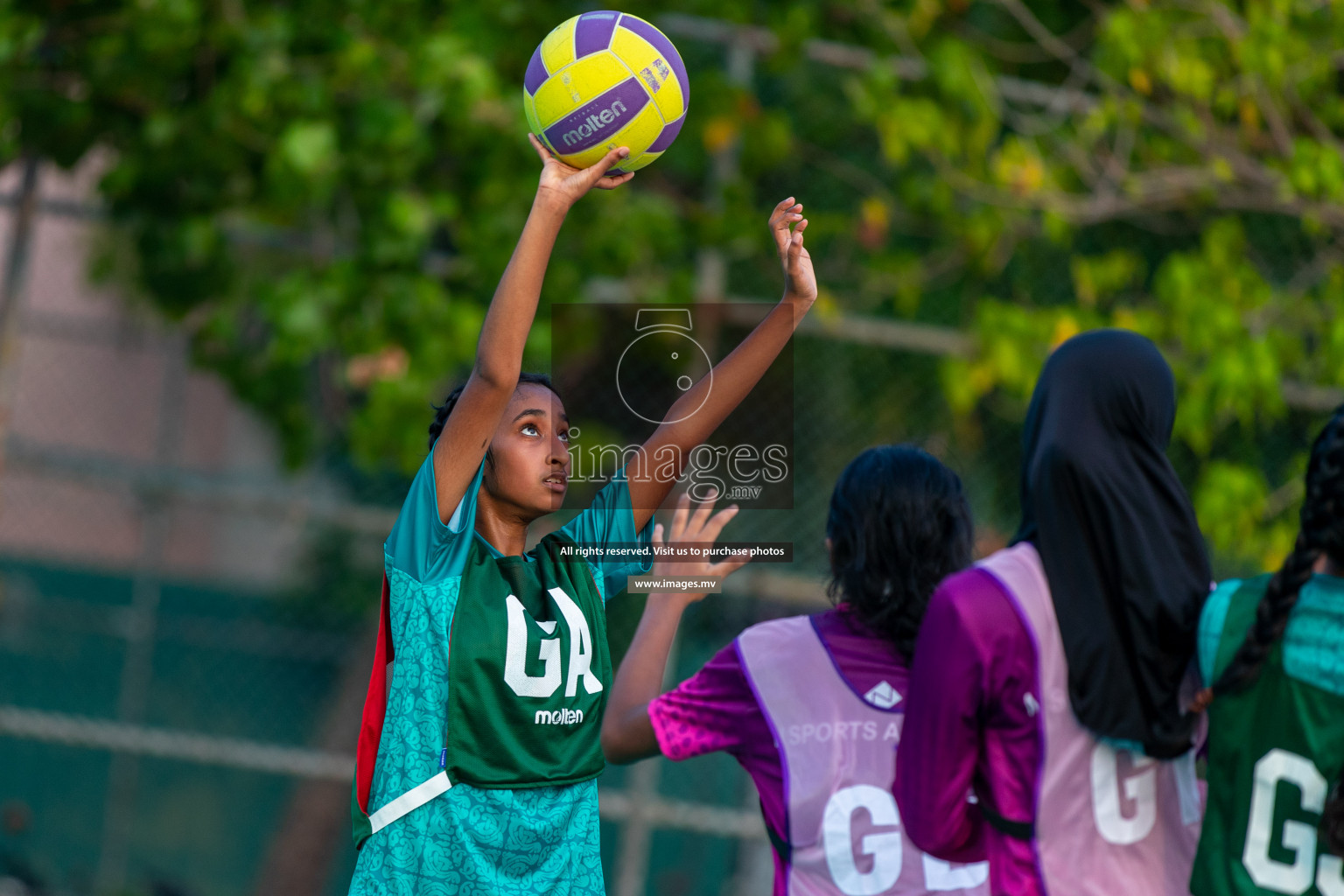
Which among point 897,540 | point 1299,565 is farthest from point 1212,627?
point 897,540

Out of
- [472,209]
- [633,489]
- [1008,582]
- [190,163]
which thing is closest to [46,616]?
[190,163]

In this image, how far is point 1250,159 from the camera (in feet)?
18.4

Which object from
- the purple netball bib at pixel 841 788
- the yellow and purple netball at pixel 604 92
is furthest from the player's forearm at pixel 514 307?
the purple netball bib at pixel 841 788

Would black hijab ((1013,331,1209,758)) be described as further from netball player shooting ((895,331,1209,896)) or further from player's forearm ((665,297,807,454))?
player's forearm ((665,297,807,454))

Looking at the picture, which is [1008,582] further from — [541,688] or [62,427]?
[62,427]

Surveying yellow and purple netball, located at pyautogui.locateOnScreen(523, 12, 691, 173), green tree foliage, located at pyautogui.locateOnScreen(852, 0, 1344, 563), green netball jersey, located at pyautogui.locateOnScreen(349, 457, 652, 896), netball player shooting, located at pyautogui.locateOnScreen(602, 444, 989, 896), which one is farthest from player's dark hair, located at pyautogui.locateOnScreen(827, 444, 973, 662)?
green tree foliage, located at pyautogui.locateOnScreen(852, 0, 1344, 563)

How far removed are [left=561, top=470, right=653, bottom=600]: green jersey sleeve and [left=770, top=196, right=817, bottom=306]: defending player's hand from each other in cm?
54

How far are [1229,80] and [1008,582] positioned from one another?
445 cm

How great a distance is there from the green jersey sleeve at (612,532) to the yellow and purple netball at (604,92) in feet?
2.27

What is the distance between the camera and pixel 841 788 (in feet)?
7.84

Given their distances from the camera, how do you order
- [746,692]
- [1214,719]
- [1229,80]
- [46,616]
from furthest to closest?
[46,616] → [1229,80] → [746,692] → [1214,719]

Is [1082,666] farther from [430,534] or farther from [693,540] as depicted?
[430,534]

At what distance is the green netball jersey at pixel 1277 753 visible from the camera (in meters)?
1.78

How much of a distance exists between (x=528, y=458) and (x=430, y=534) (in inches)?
10.4
